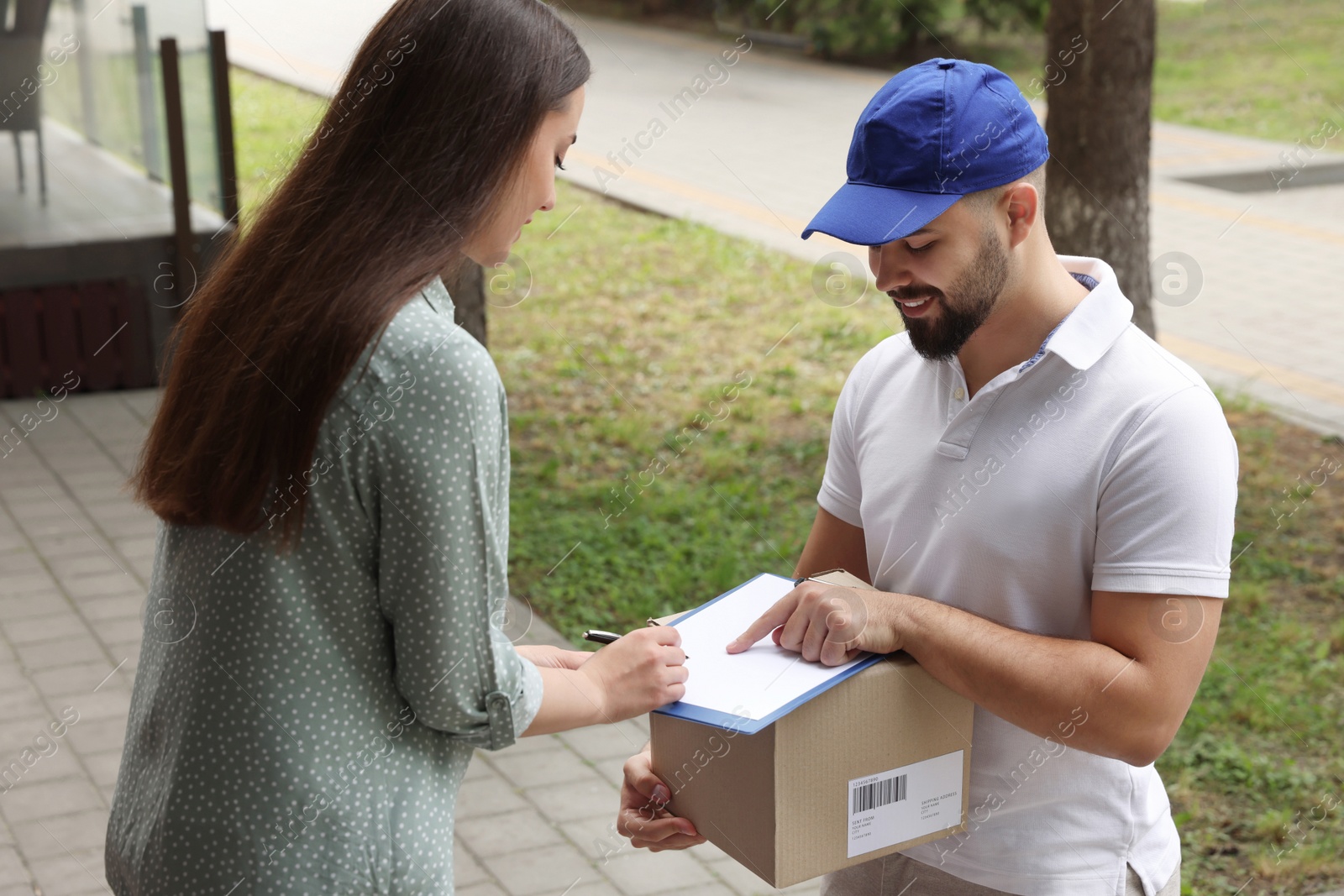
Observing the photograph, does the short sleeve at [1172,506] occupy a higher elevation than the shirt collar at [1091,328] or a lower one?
lower

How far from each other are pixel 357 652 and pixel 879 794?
74 cm

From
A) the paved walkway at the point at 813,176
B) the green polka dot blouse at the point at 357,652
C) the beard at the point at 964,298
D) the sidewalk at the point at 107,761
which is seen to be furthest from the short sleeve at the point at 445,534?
the paved walkway at the point at 813,176

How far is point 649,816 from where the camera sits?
204 centimetres

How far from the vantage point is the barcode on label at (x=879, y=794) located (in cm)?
185

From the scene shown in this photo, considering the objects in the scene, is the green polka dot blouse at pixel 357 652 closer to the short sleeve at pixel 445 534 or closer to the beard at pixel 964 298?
the short sleeve at pixel 445 534

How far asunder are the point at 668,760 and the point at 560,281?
28.3 ft

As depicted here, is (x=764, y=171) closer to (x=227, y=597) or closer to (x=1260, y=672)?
(x=1260, y=672)

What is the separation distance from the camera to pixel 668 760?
197cm

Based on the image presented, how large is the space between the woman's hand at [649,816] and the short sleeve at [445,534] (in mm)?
455

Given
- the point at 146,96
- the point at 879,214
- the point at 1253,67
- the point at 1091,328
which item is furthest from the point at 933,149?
the point at 1253,67

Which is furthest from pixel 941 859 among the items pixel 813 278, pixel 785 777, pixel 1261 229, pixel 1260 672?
pixel 1261 229

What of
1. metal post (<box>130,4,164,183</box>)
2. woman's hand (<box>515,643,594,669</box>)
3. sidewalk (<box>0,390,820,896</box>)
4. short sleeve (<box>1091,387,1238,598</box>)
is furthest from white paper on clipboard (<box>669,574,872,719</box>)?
metal post (<box>130,4,164,183</box>)

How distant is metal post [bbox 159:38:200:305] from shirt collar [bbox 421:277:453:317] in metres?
6.83

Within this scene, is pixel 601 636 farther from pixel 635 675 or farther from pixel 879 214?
pixel 879 214
